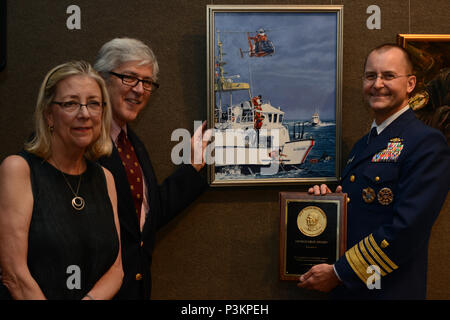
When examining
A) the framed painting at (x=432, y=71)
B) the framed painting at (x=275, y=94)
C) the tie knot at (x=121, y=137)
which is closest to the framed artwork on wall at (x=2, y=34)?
the tie knot at (x=121, y=137)

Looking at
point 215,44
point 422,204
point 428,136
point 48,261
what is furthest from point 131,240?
point 428,136

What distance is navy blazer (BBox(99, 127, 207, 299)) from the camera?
1.88m

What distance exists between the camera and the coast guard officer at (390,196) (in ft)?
5.49

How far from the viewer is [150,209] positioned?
2025 millimetres

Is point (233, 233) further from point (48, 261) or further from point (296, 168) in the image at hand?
point (48, 261)

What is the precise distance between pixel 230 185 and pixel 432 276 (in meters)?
1.42

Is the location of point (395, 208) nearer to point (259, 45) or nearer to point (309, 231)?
point (309, 231)

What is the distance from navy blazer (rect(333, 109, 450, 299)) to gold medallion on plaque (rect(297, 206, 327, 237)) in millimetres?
141

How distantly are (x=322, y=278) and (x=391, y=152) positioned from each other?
70cm

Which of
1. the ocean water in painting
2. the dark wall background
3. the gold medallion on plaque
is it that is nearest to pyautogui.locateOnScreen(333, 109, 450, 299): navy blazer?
the gold medallion on plaque

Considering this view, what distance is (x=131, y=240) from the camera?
191 cm

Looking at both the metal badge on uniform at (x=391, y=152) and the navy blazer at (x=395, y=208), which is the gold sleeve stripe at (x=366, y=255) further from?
the metal badge on uniform at (x=391, y=152)

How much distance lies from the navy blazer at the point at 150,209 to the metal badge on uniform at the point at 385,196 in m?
0.98

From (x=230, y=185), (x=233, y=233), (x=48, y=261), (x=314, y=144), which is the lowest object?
(x=233, y=233)
